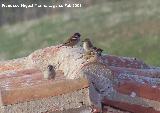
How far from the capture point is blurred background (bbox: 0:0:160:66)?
2047cm

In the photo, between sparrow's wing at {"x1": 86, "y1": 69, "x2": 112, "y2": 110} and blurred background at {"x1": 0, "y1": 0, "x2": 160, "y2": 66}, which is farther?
blurred background at {"x1": 0, "y1": 0, "x2": 160, "y2": 66}

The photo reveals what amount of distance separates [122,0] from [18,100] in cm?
2641

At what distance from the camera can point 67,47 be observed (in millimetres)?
5406

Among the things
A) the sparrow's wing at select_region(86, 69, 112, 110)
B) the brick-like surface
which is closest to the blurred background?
the brick-like surface

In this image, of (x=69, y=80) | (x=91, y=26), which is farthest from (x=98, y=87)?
(x=91, y=26)

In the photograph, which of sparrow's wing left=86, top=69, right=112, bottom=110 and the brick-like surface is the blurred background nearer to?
the brick-like surface

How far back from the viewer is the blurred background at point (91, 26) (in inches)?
806

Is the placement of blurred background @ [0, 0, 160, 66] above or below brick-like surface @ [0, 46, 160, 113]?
below

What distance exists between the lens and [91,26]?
25.2 meters

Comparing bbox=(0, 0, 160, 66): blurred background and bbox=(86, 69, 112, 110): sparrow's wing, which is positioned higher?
bbox=(86, 69, 112, 110): sparrow's wing

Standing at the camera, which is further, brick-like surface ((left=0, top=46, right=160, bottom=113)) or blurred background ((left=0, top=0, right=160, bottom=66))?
blurred background ((left=0, top=0, right=160, bottom=66))

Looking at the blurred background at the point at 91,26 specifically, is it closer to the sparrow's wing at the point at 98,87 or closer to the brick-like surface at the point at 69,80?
the brick-like surface at the point at 69,80

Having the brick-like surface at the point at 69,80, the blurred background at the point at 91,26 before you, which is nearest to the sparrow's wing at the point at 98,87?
the brick-like surface at the point at 69,80

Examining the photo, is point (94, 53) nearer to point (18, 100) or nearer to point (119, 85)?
point (119, 85)
